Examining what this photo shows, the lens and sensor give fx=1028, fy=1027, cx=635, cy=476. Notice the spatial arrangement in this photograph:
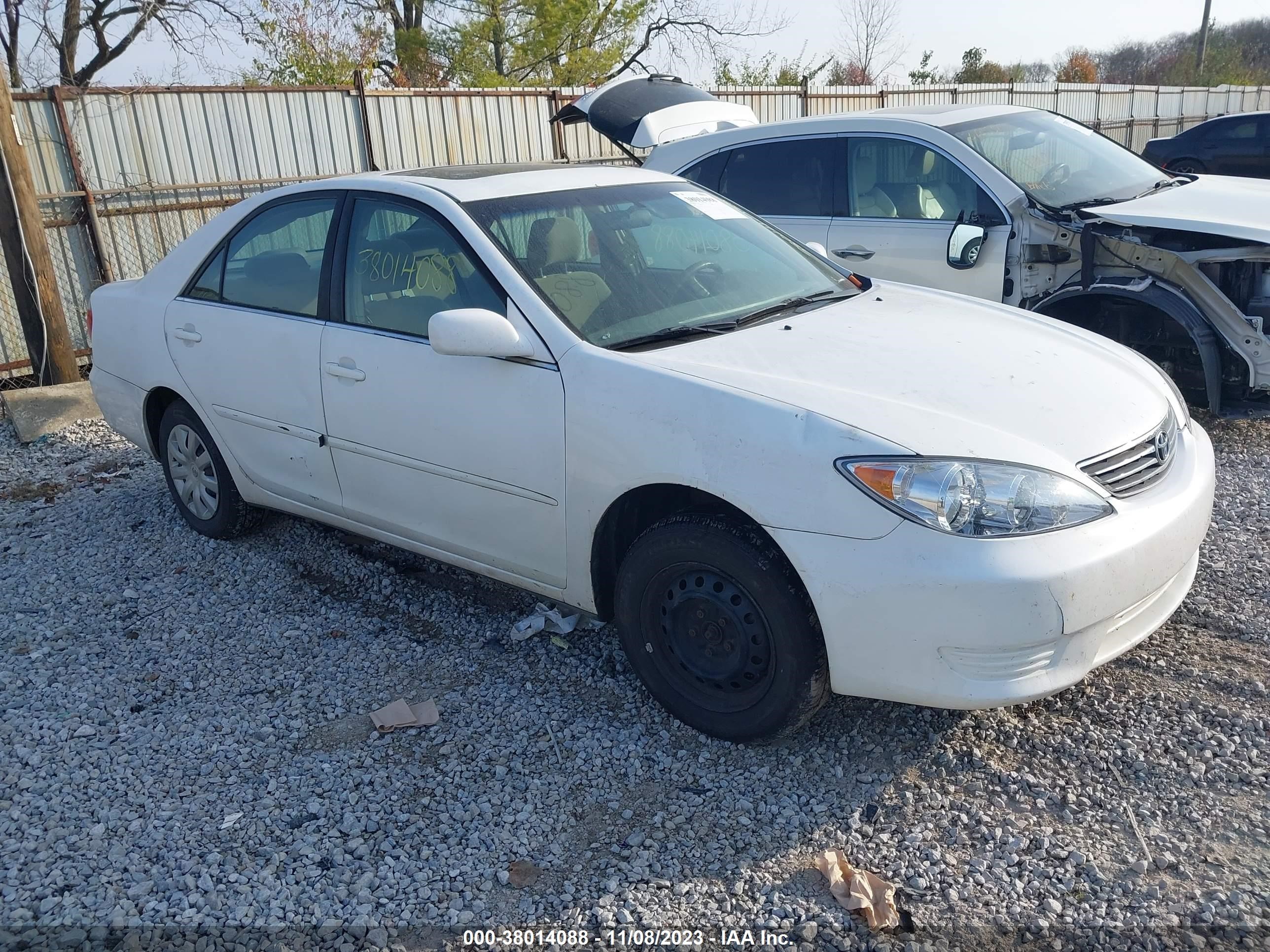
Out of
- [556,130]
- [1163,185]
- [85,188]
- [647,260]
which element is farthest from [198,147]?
[1163,185]

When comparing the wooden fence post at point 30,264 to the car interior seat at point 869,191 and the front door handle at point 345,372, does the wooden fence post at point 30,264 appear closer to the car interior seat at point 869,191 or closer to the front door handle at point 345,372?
the front door handle at point 345,372

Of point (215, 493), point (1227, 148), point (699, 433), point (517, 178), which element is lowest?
point (215, 493)

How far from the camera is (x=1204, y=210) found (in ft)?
18.5

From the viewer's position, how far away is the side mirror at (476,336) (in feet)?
10.9

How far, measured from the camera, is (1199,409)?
6.28m

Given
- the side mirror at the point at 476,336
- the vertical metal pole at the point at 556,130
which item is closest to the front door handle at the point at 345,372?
the side mirror at the point at 476,336

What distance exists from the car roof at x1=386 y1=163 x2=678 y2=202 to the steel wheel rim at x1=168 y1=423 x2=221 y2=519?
5.58 ft

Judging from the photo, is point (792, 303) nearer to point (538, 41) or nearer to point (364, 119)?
point (364, 119)

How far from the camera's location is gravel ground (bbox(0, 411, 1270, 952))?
256 cm

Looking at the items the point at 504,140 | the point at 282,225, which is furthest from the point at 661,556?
the point at 504,140

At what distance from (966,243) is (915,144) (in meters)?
0.78

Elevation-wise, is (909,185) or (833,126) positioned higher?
(833,126)

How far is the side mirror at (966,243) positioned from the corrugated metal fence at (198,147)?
3.37 meters

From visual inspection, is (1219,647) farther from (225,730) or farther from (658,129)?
(658,129)
